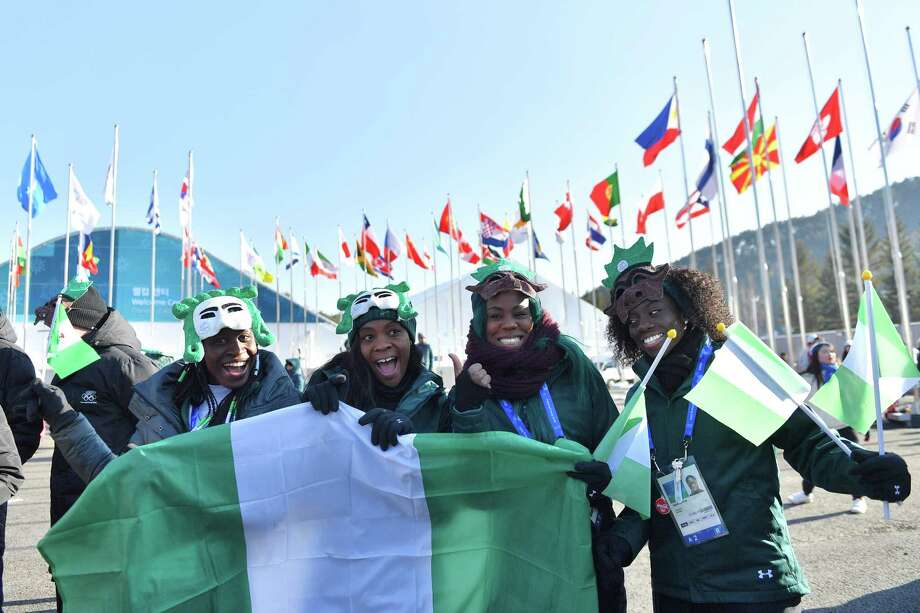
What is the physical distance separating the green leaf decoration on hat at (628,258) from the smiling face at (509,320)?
0.42 metres

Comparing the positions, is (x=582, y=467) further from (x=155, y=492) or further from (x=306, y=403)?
(x=155, y=492)

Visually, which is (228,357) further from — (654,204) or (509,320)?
(654,204)

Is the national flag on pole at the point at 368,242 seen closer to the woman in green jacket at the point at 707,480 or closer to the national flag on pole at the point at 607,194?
the national flag on pole at the point at 607,194

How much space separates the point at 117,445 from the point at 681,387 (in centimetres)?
357

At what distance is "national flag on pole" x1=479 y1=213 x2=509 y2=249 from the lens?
88.2ft

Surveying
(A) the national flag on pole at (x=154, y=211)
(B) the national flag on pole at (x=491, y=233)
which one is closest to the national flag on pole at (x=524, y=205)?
(B) the national flag on pole at (x=491, y=233)

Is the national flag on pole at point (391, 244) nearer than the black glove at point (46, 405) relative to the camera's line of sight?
No

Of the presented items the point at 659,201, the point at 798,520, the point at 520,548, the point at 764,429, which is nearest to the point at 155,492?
the point at 520,548

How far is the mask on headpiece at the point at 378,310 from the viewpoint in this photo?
3197 mm

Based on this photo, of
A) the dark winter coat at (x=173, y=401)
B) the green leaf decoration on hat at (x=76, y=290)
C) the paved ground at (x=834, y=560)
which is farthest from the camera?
the paved ground at (x=834, y=560)

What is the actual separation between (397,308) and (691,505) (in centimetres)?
161

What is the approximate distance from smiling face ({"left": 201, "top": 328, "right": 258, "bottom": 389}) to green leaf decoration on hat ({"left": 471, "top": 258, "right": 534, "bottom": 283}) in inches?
45.7

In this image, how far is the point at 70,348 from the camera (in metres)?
2.87

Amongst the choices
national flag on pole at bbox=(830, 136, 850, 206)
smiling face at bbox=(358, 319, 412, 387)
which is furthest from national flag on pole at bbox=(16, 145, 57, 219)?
national flag on pole at bbox=(830, 136, 850, 206)
